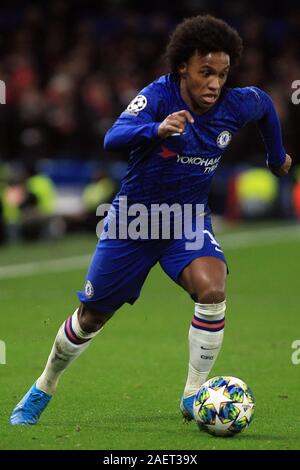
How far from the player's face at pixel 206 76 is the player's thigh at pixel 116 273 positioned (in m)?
0.91

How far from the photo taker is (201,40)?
7.00 metres

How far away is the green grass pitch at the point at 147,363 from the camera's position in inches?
268

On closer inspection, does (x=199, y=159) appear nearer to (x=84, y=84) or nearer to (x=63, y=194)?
(x=63, y=194)

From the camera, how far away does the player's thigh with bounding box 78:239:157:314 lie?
7.15 meters

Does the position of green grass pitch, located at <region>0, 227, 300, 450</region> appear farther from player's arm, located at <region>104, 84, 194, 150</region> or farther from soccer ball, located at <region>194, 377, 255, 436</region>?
player's arm, located at <region>104, 84, 194, 150</region>

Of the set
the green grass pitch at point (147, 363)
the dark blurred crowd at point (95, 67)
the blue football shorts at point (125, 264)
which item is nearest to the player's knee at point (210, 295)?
the blue football shorts at point (125, 264)

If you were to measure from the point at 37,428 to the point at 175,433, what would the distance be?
80cm

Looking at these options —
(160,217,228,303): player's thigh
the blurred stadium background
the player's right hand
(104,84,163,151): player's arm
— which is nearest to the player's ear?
(104,84,163,151): player's arm

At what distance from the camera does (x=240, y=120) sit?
288 inches

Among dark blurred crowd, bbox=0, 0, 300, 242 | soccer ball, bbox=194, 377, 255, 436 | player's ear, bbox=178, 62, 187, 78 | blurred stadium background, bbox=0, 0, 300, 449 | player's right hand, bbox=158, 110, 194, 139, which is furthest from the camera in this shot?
dark blurred crowd, bbox=0, 0, 300, 242

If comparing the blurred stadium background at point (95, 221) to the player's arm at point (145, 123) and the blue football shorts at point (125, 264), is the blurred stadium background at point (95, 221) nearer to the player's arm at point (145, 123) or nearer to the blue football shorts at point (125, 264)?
the blue football shorts at point (125, 264)

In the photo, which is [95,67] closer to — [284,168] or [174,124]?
[284,168]

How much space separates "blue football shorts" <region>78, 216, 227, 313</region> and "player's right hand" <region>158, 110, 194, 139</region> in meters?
0.90

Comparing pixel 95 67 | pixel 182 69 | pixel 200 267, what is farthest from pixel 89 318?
pixel 95 67
